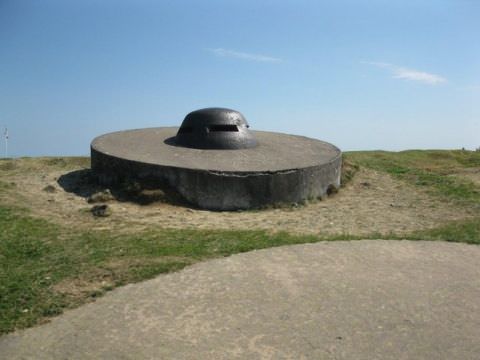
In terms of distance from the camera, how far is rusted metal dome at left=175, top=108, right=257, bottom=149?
11.4m

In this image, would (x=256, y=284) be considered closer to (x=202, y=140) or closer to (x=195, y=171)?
(x=195, y=171)

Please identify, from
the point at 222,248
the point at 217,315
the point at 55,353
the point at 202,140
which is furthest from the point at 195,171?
the point at 55,353

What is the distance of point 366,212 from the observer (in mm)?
9578

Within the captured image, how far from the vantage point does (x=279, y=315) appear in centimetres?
448

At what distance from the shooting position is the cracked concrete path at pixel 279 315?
3.92m

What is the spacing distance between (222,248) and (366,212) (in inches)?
164

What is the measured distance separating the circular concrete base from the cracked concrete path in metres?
3.45

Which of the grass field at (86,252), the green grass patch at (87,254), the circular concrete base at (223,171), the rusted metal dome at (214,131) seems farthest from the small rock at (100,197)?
the rusted metal dome at (214,131)

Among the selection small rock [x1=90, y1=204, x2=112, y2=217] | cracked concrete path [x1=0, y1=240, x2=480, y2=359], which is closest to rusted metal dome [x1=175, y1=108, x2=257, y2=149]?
small rock [x1=90, y1=204, x2=112, y2=217]

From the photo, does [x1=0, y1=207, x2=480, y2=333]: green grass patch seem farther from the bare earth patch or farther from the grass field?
the bare earth patch

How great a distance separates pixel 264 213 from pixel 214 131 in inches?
124

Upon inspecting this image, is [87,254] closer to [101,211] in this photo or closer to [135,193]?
[101,211]

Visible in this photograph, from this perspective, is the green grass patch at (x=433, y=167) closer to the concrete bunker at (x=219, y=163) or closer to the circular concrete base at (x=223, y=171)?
the concrete bunker at (x=219, y=163)

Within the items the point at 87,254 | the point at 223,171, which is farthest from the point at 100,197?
the point at 87,254
